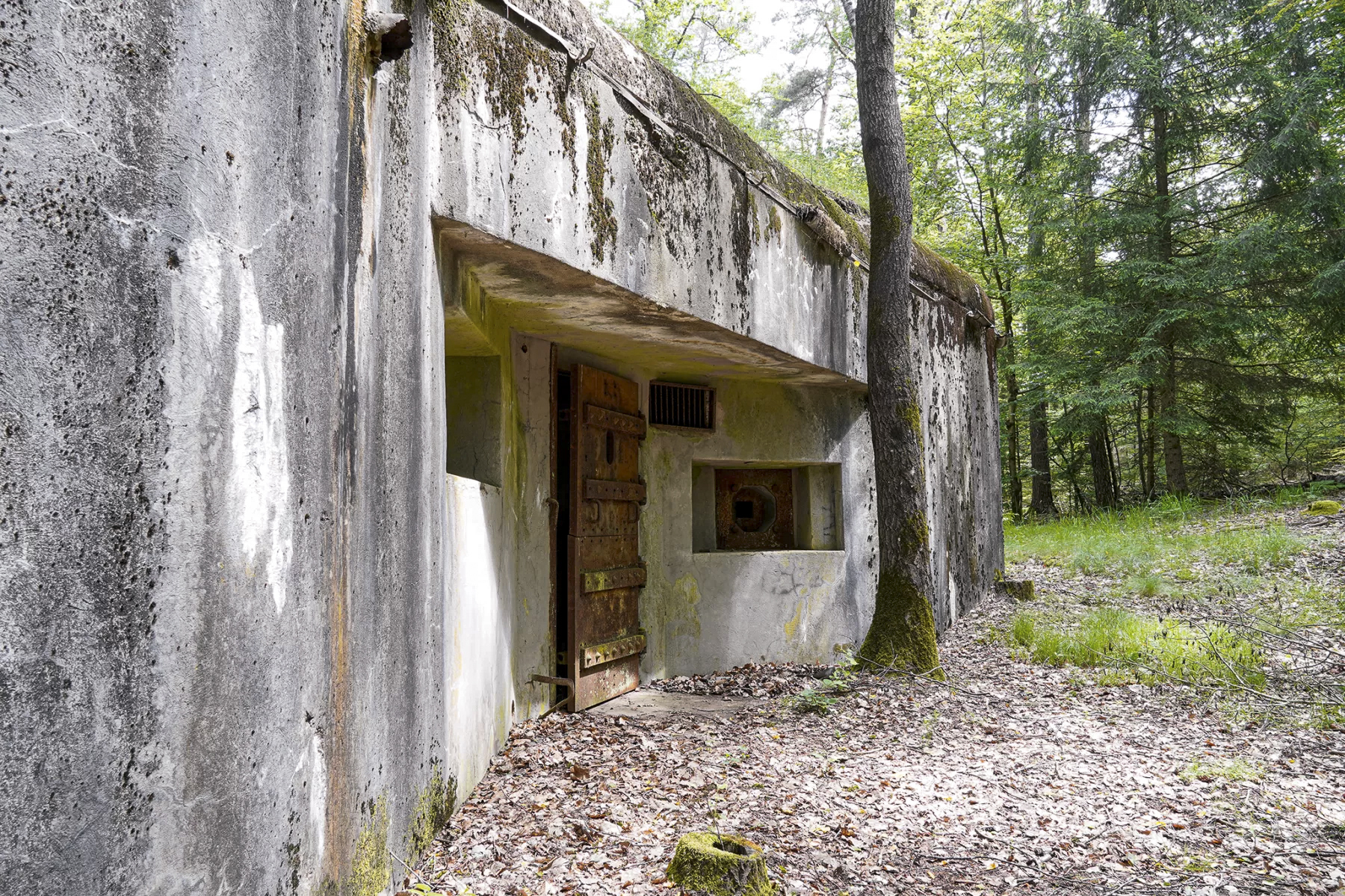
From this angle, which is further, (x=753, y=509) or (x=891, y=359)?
(x=753, y=509)

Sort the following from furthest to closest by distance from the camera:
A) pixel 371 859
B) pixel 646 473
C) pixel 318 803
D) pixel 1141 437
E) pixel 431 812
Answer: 1. pixel 1141 437
2. pixel 646 473
3. pixel 431 812
4. pixel 371 859
5. pixel 318 803

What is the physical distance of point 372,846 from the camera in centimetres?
242

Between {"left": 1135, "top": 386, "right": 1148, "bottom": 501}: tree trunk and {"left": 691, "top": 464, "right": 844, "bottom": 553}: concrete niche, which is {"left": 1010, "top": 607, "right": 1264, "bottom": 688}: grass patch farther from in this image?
{"left": 1135, "top": 386, "right": 1148, "bottom": 501}: tree trunk

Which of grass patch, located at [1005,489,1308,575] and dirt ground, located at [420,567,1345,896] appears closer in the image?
dirt ground, located at [420,567,1345,896]

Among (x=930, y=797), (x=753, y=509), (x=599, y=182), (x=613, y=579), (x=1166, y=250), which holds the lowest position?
(x=930, y=797)

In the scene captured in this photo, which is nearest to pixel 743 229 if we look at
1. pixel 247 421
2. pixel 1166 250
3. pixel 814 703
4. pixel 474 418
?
pixel 474 418

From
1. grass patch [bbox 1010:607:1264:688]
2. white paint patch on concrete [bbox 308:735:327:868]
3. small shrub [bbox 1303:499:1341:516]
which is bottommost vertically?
grass patch [bbox 1010:607:1264:688]

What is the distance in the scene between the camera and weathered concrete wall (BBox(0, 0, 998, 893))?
1.48 metres

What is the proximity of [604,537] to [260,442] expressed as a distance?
145 inches

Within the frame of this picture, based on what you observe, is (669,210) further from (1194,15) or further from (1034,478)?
(1034,478)

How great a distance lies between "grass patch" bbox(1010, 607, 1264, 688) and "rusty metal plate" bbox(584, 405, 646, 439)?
3.27 meters

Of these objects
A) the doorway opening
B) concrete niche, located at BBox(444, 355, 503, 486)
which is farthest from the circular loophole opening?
concrete niche, located at BBox(444, 355, 503, 486)

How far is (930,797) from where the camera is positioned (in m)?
3.63

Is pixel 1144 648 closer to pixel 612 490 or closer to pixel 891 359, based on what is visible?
pixel 891 359
